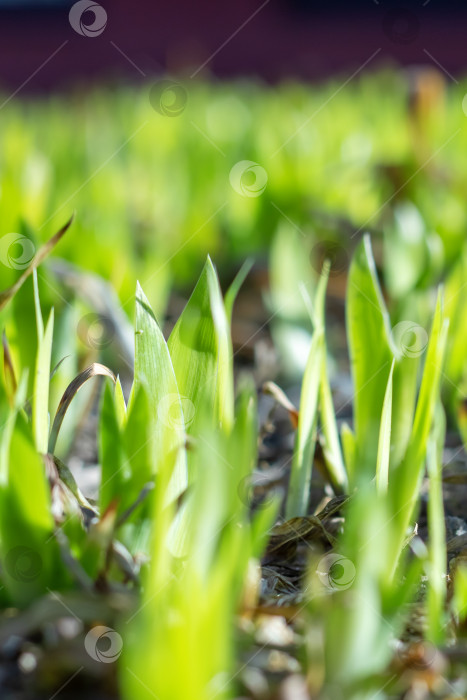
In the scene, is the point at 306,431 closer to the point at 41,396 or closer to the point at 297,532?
the point at 297,532

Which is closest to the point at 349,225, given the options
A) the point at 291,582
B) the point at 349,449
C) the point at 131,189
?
the point at 131,189

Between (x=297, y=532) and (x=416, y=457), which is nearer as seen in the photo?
(x=416, y=457)

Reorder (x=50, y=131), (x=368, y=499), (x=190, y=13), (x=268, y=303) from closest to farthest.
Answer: (x=368, y=499)
(x=268, y=303)
(x=50, y=131)
(x=190, y=13)

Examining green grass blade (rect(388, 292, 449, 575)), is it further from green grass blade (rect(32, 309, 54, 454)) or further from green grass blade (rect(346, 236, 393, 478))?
green grass blade (rect(32, 309, 54, 454))

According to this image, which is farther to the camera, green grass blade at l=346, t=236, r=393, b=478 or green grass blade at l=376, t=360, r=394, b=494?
green grass blade at l=346, t=236, r=393, b=478

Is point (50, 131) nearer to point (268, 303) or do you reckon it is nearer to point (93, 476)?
point (268, 303)

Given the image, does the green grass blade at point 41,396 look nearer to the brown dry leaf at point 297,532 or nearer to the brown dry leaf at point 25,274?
the brown dry leaf at point 25,274

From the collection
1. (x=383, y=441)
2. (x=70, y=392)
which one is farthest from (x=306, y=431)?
(x=70, y=392)

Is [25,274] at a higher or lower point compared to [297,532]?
higher

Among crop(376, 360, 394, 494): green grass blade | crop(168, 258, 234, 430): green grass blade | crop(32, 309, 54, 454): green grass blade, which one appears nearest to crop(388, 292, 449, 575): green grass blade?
crop(376, 360, 394, 494): green grass blade

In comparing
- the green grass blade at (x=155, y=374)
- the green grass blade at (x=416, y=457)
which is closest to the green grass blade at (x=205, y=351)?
the green grass blade at (x=155, y=374)

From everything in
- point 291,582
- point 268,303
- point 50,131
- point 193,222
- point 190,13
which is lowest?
point 291,582
